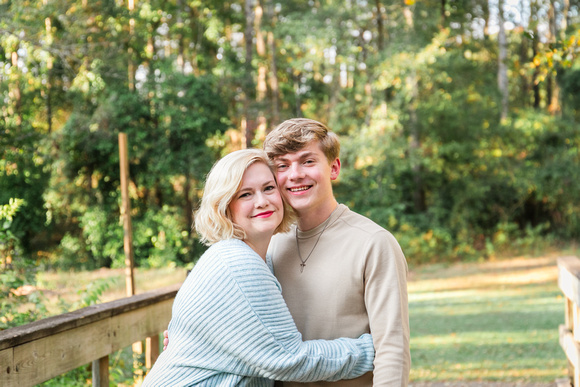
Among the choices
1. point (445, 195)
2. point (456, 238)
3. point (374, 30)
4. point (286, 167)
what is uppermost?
point (374, 30)

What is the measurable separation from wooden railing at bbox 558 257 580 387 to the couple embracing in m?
1.32

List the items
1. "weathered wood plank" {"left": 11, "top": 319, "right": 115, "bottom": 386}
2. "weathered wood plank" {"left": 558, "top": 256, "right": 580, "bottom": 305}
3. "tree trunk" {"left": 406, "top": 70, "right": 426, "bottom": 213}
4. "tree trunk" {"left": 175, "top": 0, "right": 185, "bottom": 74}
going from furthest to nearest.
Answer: "tree trunk" {"left": 175, "top": 0, "right": 185, "bottom": 74}
"tree trunk" {"left": 406, "top": 70, "right": 426, "bottom": 213}
"weathered wood plank" {"left": 558, "top": 256, "right": 580, "bottom": 305}
"weathered wood plank" {"left": 11, "top": 319, "right": 115, "bottom": 386}

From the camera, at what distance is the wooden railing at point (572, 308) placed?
9.21ft

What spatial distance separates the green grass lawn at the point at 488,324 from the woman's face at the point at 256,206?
4.15 m

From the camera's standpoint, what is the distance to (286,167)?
221cm

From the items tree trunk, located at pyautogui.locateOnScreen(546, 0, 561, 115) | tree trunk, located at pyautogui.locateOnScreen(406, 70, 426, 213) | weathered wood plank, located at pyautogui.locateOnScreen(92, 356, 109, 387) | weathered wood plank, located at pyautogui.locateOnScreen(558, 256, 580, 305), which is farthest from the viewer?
tree trunk, located at pyautogui.locateOnScreen(546, 0, 561, 115)

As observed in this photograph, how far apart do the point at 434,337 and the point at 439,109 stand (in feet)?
32.0

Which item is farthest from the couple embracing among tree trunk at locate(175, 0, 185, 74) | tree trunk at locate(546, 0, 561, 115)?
tree trunk at locate(546, 0, 561, 115)

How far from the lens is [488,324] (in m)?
8.16

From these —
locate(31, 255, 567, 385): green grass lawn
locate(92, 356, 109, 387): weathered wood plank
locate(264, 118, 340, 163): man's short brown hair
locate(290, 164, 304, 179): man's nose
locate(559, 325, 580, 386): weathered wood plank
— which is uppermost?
locate(264, 118, 340, 163): man's short brown hair

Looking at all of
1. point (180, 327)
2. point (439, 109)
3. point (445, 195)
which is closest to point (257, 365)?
point (180, 327)

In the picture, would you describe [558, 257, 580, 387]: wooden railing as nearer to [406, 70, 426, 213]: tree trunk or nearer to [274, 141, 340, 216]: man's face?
[274, 141, 340, 216]: man's face

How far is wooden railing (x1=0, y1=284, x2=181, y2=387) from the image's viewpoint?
1.83m

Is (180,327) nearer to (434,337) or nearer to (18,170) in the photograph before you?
(434,337)
